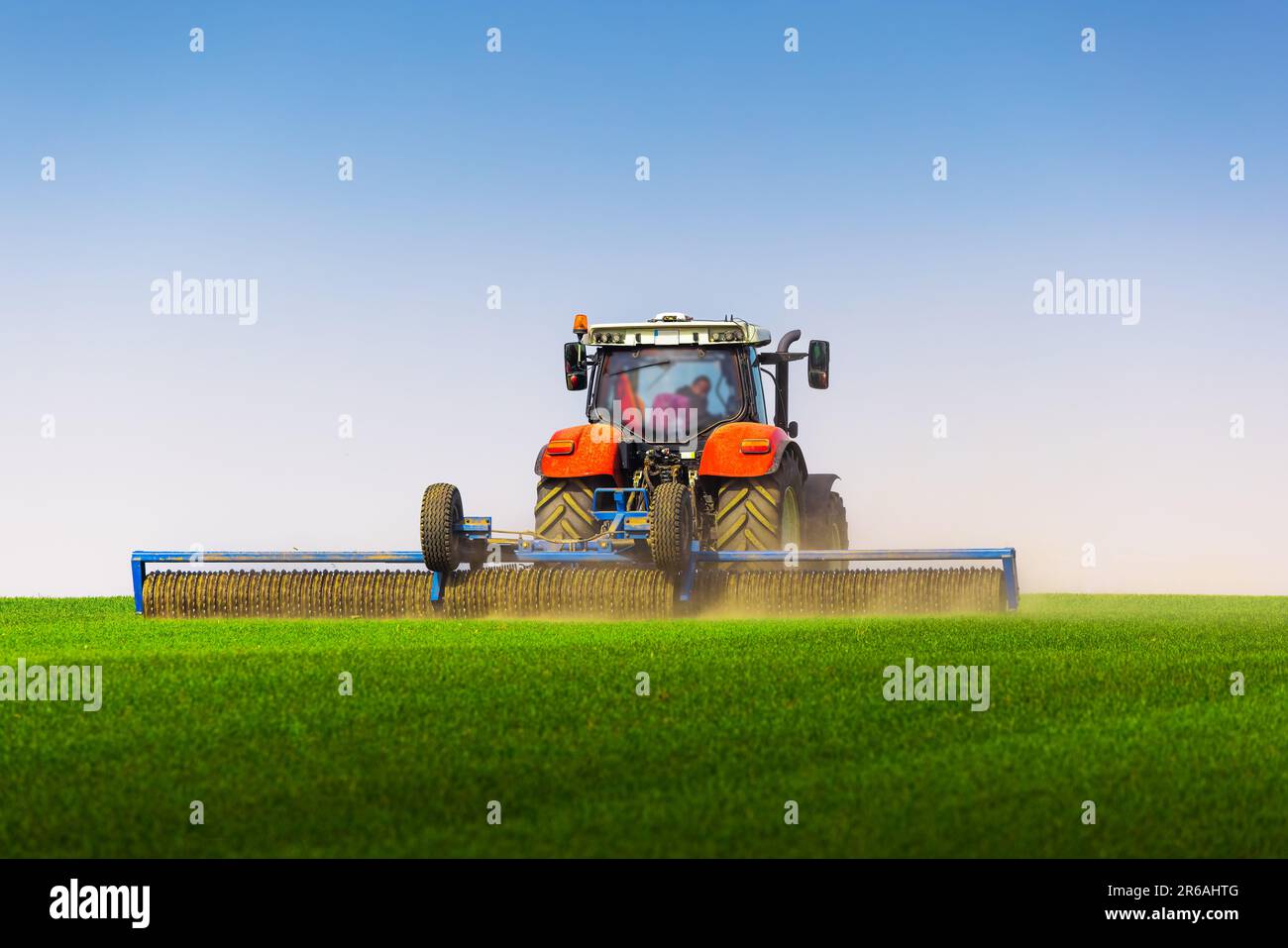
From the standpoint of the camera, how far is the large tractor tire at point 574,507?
13.6 metres

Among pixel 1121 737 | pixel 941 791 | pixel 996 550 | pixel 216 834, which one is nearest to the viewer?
pixel 216 834

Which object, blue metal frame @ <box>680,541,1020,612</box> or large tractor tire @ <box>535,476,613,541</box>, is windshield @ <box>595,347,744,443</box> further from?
blue metal frame @ <box>680,541,1020,612</box>

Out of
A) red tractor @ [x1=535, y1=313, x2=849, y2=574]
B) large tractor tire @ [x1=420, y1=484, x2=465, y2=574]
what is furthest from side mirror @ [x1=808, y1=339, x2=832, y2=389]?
large tractor tire @ [x1=420, y1=484, x2=465, y2=574]

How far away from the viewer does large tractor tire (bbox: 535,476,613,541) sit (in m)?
13.6

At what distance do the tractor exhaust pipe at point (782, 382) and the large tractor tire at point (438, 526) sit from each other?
353 cm

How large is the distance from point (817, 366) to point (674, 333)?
4.62 ft

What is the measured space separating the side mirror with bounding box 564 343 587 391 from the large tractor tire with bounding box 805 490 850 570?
2.89 metres

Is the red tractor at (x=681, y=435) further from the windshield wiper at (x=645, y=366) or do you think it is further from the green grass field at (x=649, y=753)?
the green grass field at (x=649, y=753)

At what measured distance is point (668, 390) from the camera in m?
14.0

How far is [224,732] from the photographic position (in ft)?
20.9

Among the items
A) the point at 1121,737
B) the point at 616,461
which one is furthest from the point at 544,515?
the point at 1121,737

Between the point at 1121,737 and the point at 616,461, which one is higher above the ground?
the point at 616,461
